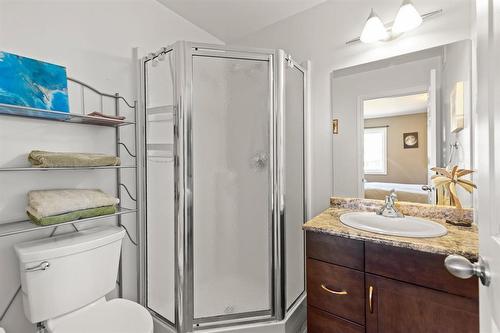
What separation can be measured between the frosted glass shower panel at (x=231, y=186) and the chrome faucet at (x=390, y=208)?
703mm

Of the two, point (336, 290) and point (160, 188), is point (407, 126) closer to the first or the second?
point (336, 290)

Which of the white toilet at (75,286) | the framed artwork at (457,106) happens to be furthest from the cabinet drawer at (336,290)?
the framed artwork at (457,106)

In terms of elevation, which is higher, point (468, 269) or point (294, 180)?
point (294, 180)

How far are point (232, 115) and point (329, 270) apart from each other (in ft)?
3.57

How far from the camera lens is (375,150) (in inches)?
65.9

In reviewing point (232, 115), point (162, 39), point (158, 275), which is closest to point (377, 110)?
point (232, 115)

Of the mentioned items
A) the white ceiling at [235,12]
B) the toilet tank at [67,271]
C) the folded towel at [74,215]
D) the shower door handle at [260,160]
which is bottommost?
the toilet tank at [67,271]

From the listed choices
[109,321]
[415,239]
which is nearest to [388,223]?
[415,239]

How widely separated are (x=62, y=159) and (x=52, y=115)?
0.23 m

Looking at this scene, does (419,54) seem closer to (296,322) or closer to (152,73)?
(152,73)

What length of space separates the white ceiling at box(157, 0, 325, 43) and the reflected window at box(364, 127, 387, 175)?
1.07 m

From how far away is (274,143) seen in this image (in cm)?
155

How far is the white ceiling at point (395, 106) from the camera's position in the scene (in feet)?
4.97

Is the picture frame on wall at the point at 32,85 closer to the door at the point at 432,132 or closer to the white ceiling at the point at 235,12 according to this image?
the white ceiling at the point at 235,12
